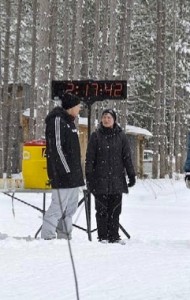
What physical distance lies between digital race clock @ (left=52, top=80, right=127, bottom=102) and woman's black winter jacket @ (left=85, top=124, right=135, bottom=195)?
0.77 m

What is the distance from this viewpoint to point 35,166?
813 centimetres

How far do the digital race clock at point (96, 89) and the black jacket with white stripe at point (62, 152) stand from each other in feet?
4.46

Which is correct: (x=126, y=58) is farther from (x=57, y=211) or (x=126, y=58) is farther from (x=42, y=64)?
(x=57, y=211)

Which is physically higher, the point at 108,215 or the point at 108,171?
the point at 108,171

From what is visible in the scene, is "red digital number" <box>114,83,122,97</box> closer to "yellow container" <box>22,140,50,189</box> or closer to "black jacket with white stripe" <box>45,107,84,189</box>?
"yellow container" <box>22,140,50,189</box>

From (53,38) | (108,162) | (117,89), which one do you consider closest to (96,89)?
(117,89)

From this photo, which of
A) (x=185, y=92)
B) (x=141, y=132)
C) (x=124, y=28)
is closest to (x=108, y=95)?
(x=124, y=28)

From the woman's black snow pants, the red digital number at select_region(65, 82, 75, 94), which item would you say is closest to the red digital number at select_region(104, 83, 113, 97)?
the red digital number at select_region(65, 82, 75, 94)

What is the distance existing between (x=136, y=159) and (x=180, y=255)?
3551 cm

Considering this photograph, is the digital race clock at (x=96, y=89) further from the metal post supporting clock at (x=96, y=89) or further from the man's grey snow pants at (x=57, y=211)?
the man's grey snow pants at (x=57, y=211)

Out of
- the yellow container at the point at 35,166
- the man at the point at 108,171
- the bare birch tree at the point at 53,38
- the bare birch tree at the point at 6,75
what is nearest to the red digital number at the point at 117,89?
the man at the point at 108,171

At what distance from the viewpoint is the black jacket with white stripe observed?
7113 mm

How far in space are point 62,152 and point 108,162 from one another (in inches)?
37.9

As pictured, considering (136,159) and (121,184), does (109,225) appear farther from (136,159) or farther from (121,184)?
(136,159)
